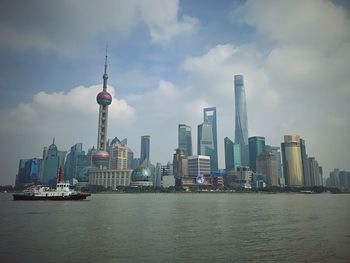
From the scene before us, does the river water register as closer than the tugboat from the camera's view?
Yes

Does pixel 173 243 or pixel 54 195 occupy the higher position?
pixel 54 195

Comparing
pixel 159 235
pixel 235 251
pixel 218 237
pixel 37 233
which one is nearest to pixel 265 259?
pixel 235 251

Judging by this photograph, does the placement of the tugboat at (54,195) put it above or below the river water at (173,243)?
above

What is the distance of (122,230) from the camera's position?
5809 centimetres

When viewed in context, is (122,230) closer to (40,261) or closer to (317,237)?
(40,261)

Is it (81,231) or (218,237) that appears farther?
(81,231)

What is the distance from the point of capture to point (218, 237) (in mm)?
50938

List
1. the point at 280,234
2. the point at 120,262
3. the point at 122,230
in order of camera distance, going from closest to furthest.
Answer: the point at 120,262 → the point at 280,234 → the point at 122,230

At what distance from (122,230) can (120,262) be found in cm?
2289

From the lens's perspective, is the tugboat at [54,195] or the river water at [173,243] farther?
the tugboat at [54,195]

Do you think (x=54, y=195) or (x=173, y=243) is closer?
(x=173, y=243)

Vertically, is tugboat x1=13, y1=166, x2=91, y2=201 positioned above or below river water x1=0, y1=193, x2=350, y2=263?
above

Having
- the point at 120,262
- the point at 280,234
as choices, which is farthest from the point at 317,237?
the point at 120,262

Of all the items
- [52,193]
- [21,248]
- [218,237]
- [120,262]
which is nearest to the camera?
[120,262]
